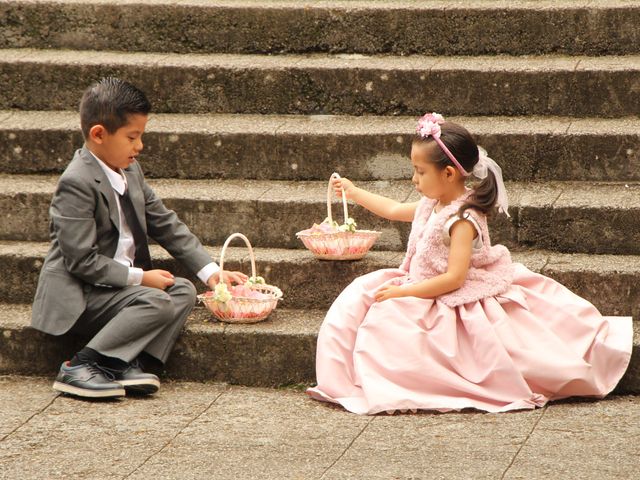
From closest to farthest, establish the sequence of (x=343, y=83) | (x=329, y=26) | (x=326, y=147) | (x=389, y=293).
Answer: (x=389, y=293) → (x=326, y=147) → (x=343, y=83) → (x=329, y=26)

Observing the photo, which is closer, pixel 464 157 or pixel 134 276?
pixel 464 157

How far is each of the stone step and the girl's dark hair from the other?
0.75 metres

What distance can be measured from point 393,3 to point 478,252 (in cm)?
257

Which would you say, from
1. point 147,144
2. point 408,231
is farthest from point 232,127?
point 408,231

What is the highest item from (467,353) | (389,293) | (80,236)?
(80,236)

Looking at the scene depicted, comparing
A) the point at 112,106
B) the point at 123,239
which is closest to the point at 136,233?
the point at 123,239

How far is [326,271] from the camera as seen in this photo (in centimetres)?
504

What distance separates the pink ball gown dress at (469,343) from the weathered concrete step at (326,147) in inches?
44.0

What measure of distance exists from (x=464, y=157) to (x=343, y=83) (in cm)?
176

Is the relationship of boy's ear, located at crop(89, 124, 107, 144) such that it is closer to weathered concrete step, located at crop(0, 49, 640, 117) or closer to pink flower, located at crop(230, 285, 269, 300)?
pink flower, located at crop(230, 285, 269, 300)

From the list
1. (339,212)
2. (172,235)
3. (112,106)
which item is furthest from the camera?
(339,212)

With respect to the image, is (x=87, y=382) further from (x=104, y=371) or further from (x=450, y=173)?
(x=450, y=173)

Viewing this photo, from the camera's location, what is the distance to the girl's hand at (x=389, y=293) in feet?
14.6

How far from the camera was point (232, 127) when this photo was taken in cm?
586
